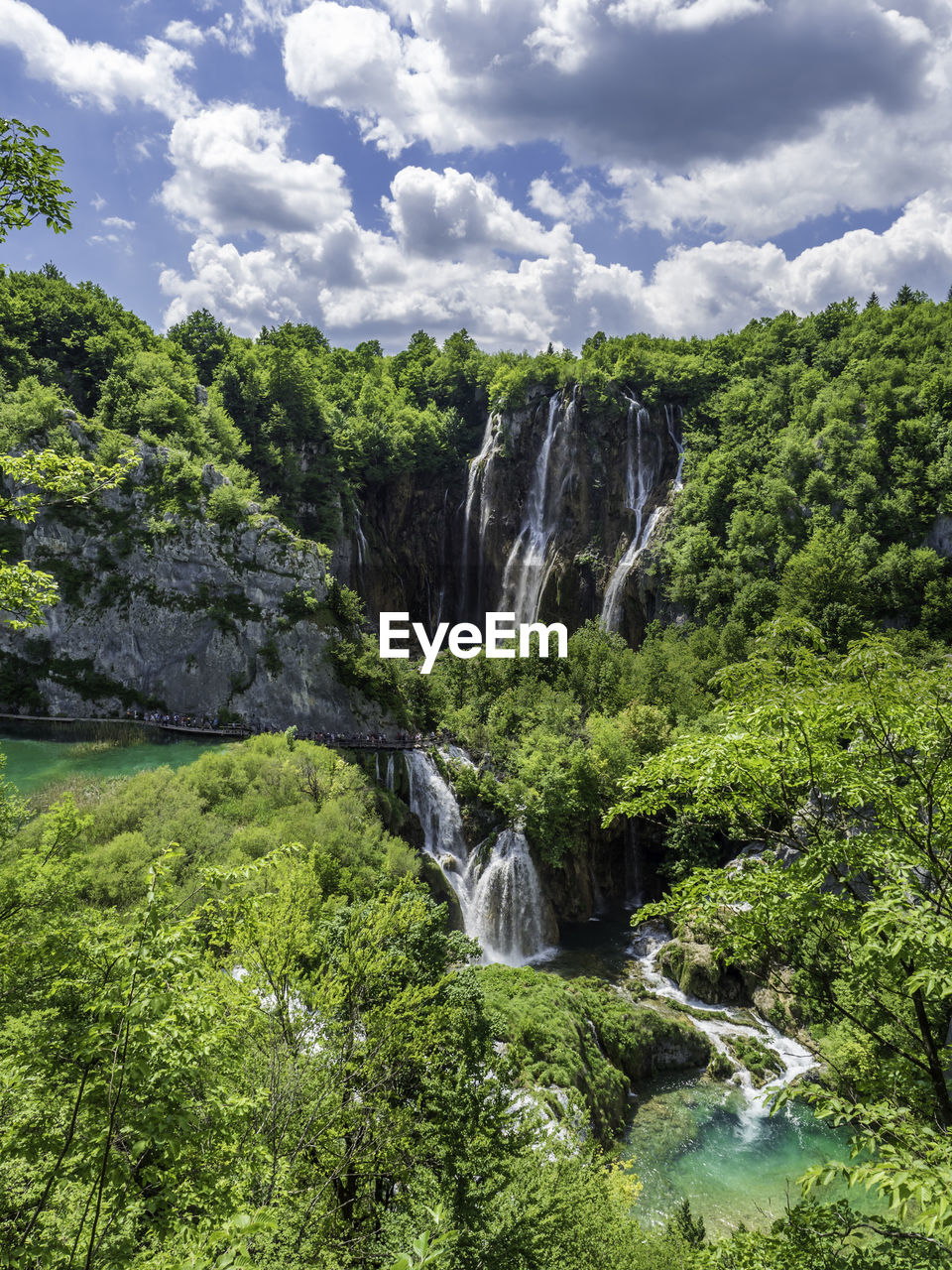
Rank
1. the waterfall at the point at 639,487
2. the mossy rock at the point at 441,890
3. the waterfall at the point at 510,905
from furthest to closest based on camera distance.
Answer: the waterfall at the point at 639,487 → the waterfall at the point at 510,905 → the mossy rock at the point at 441,890

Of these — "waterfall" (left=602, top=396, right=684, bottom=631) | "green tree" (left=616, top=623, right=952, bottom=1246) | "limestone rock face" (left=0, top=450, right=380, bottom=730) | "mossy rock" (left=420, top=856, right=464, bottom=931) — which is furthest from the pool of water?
"waterfall" (left=602, top=396, right=684, bottom=631)

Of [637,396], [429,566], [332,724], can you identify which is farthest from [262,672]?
[637,396]

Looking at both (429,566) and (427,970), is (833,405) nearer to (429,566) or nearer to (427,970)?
(429,566)

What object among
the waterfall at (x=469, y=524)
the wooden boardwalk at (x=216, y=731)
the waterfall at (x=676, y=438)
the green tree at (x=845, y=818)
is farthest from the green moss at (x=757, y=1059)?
the waterfall at (x=676, y=438)

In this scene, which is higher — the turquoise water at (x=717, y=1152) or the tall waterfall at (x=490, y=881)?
the tall waterfall at (x=490, y=881)

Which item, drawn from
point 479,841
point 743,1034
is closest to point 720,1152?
point 743,1034

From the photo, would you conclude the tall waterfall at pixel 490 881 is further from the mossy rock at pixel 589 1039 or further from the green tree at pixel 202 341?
the green tree at pixel 202 341

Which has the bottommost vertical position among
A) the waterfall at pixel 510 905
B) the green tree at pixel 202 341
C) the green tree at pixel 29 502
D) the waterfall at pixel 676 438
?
the waterfall at pixel 510 905

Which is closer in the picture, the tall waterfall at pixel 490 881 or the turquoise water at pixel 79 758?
the turquoise water at pixel 79 758
